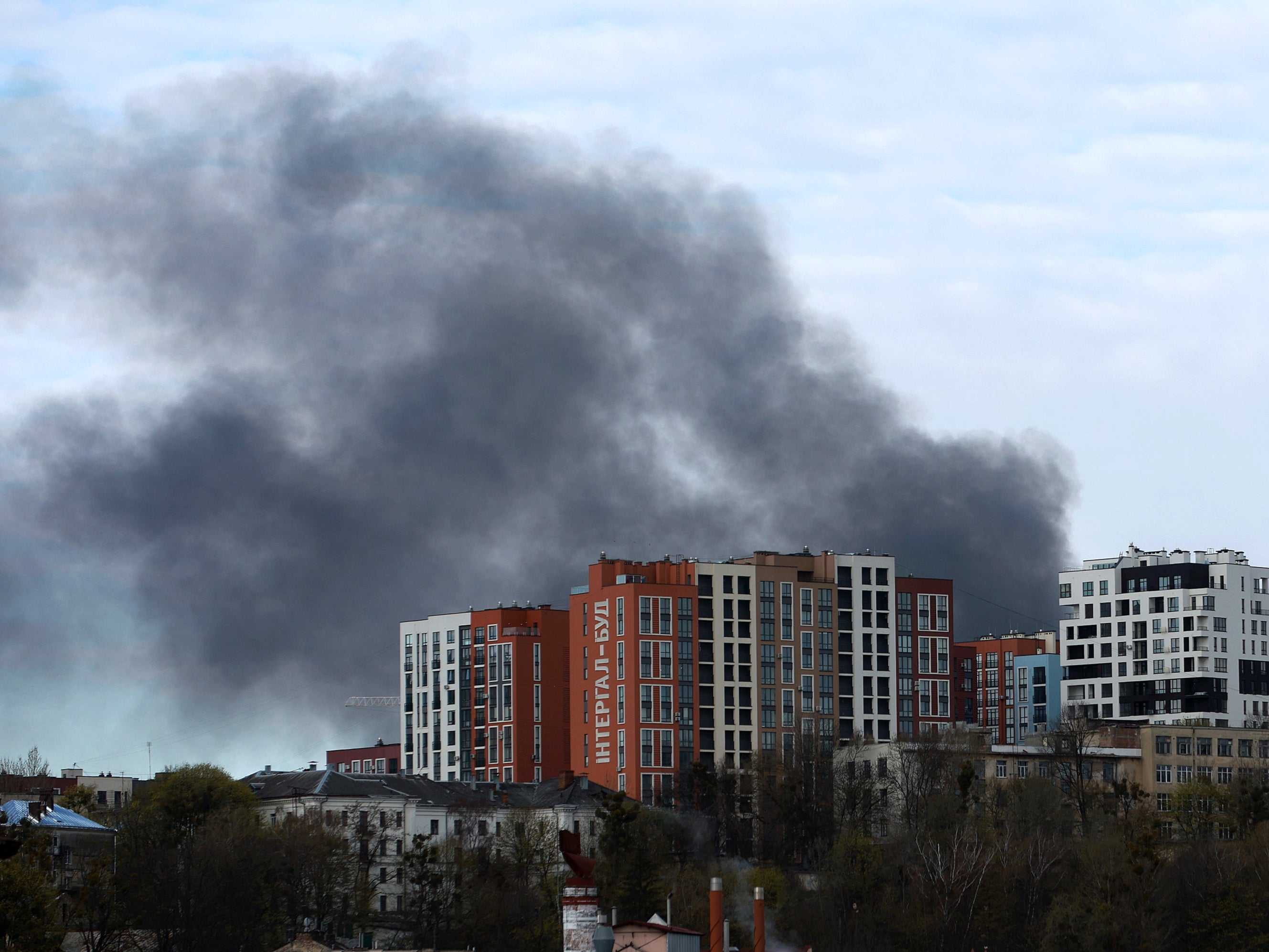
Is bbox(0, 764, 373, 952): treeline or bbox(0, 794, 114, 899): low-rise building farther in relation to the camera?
bbox(0, 794, 114, 899): low-rise building

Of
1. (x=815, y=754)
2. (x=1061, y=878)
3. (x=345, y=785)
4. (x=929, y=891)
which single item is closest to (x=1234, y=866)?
(x=1061, y=878)

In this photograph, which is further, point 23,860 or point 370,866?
point 370,866

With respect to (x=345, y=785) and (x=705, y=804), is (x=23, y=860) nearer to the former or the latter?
(x=345, y=785)

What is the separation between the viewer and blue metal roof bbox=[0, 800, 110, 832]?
397ft

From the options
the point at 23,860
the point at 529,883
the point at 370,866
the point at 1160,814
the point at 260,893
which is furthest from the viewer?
the point at 1160,814

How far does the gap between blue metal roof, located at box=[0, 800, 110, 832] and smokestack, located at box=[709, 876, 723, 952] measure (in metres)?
49.3

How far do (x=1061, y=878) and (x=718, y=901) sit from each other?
47.4 m

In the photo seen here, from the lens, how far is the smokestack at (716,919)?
82.1 metres

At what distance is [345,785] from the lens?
167875 mm

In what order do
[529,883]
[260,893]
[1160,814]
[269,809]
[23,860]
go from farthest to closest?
[1160,814], [269,809], [529,883], [260,893], [23,860]

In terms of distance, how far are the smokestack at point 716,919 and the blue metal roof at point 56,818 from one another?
49.3 metres

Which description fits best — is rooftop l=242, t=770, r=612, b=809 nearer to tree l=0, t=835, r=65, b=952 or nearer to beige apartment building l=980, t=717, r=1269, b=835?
beige apartment building l=980, t=717, r=1269, b=835

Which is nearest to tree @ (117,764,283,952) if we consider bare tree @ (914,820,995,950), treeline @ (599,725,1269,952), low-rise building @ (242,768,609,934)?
low-rise building @ (242,768,609,934)

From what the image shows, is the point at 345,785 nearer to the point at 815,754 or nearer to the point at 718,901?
the point at 815,754
